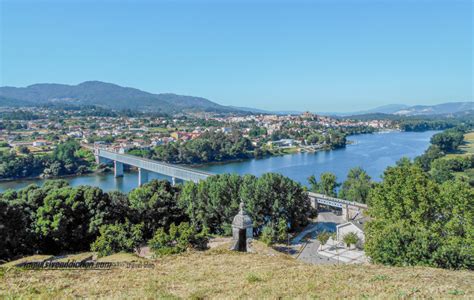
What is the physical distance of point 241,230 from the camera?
7.61 metres

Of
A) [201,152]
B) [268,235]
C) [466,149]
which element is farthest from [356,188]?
[466,149]

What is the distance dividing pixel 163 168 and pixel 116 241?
26044mm

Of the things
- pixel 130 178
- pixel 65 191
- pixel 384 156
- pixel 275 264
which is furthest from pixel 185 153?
pixel 275 264

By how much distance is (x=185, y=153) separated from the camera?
5291 cm

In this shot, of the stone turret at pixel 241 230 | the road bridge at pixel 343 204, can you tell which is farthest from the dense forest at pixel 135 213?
the road bridge at pixel 343 204

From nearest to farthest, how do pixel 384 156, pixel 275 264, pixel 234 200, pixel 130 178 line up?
1. pixel 275 264
2. pixel 234 200
3. pixel 130 178
4. pixel 384 156

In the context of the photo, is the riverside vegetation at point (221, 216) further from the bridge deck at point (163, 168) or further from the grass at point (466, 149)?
the grass at point (466, 149)

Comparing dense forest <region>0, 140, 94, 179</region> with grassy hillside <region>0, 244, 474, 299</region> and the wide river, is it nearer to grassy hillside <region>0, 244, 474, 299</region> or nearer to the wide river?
the wide river

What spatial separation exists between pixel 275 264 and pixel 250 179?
11798 millimetres

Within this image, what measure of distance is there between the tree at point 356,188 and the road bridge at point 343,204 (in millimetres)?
2084

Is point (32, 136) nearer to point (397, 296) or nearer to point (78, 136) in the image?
point (78, 136)

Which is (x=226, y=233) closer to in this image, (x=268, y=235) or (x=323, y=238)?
(x=268, y=235)

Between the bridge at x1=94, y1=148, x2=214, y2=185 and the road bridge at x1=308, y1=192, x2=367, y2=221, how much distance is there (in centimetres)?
957

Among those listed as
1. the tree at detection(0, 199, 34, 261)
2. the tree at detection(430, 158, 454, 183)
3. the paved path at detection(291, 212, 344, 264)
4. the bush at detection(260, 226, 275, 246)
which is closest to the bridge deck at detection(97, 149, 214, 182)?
the paved path at detection(291, 212, 344, 264)
